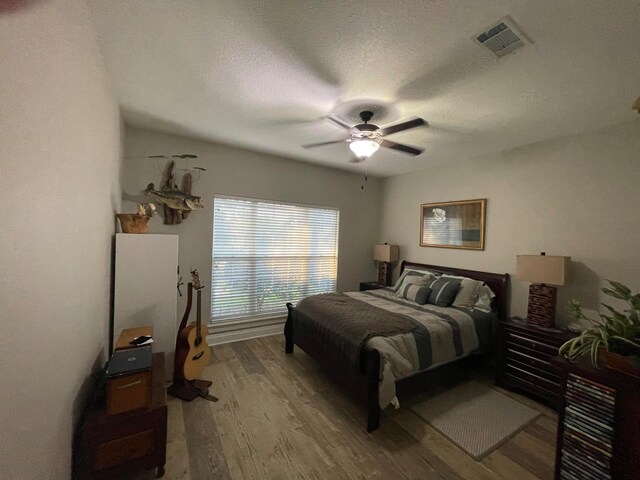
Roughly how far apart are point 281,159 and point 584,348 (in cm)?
366

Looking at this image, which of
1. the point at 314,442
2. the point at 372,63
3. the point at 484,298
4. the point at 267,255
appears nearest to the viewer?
the point at 372,63

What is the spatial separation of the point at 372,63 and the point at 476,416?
113 inches

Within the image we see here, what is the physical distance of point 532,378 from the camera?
8.22 ft

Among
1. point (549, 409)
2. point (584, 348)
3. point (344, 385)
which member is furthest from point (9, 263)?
point (549, 409)

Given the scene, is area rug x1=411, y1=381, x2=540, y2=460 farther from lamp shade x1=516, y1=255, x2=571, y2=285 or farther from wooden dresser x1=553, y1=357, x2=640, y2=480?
lamp shade x1=516, y1=255, x2=571, y2=285

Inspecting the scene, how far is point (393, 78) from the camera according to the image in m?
1.82

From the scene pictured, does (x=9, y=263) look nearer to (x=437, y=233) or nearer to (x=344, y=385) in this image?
(x=344, y=385)

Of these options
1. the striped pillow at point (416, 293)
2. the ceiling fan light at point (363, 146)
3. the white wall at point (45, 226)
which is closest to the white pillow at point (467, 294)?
the striped pillow at point (416, 293)

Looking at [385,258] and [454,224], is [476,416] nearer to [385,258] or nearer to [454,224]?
[454,224]

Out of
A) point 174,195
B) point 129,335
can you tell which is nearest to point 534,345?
point 129,335

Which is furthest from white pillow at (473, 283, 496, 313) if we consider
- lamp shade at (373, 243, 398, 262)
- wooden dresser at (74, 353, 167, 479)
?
wooden dresser at (74, 353, 167, 479)

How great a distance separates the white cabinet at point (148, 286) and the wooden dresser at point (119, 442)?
79 centimetres

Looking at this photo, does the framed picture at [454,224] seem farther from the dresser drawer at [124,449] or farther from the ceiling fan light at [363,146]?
the dresser drawer at [124,449]

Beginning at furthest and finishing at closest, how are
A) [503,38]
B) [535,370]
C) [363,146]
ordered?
[535,370], [363,146], [503,38]
